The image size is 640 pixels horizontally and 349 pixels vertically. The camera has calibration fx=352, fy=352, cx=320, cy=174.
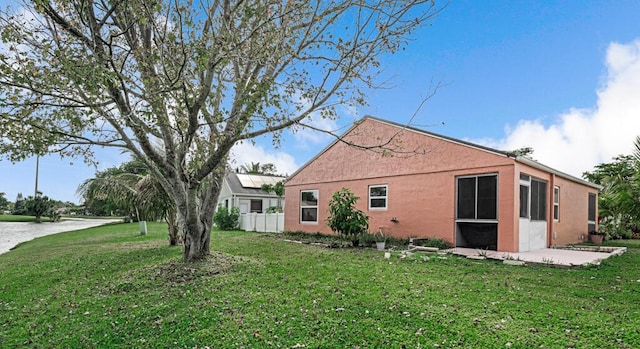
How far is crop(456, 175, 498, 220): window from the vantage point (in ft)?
36.7

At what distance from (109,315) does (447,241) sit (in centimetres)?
1014

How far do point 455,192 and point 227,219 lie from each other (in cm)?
1506

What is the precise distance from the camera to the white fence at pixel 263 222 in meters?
20.3

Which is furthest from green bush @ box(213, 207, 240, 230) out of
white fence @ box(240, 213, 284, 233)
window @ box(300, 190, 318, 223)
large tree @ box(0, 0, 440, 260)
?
large tree @ box(0, 0, 440, 260)

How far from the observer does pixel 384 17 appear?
696cm

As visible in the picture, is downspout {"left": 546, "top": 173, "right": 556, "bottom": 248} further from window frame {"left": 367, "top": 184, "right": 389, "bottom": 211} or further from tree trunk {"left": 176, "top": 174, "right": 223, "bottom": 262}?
tree trunk {"left": 176, "top": 174, "right": 223, "bottom": 262}

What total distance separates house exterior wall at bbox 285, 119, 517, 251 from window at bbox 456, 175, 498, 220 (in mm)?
217

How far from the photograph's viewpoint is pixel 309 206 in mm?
17750

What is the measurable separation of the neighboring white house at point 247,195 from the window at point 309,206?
29.0 ft

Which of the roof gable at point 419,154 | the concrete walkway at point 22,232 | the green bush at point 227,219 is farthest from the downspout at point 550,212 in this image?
the concrete walkway at point 22,232

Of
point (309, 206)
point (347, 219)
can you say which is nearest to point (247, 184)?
point (309, 206)

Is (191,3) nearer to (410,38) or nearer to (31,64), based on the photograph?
(31,64)

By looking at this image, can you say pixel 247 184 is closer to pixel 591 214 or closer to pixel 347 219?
pixel 347 219

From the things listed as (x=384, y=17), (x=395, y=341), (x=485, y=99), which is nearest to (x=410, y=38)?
(x=384, y=17)
